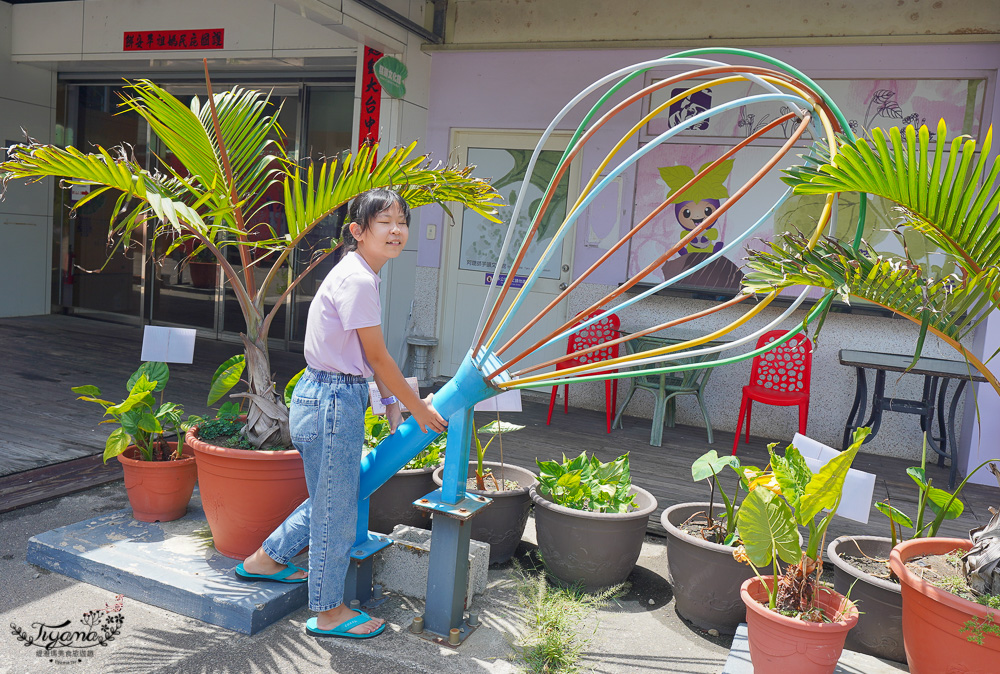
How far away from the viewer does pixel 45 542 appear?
3035mm

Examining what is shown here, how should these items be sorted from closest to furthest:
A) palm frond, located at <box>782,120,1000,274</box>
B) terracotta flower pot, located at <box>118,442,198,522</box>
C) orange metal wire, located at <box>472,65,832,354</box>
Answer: palm frond, located at <box>782,120,1000,274</box>, orange metal wire, located at <box>472,65,832,354</box>, terracotta flower pot, located at <box>118,442,198,522</box>

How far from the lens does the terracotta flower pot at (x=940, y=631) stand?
6.81 ft

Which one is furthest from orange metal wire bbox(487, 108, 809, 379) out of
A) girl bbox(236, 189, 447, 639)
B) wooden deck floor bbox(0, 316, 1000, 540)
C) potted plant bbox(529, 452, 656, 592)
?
wooden deck floor bbox(0, 316, 1000, 540)

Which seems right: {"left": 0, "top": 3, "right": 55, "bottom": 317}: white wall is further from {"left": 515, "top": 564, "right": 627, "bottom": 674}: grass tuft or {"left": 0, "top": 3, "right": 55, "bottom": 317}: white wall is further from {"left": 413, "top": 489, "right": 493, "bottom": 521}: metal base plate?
{"left": 515, "top": 564, "right": 627, "bottom": 674}: grass tuft

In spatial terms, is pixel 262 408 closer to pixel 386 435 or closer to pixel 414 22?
pixel 386 435

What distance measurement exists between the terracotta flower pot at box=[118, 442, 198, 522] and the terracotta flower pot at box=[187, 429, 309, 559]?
0.40m

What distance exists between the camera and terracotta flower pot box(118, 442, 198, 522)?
3.29 meters

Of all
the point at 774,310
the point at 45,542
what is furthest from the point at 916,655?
the point at 774,310

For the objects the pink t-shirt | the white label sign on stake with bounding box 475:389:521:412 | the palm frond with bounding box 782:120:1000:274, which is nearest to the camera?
the palm frond with bounding box 782:120:1000:274

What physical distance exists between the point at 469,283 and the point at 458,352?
1.92 feet

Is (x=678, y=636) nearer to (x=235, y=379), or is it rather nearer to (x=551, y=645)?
(x=551, y=645)

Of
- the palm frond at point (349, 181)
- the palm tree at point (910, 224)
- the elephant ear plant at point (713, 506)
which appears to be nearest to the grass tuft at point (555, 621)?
the elephant ear plant at point (713, 506)

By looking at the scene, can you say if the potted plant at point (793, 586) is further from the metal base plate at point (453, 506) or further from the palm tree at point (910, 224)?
the metal base plate at point (453, 506)

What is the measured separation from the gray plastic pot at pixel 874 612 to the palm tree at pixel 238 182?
76.2 inches
